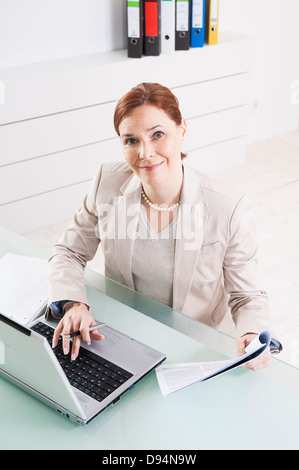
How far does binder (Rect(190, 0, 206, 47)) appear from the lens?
3.41 meters

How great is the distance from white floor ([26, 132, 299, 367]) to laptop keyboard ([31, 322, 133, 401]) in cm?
133

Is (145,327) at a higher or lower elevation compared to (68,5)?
lower

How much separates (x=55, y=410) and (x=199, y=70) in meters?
2.87

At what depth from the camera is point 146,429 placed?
1.12 m

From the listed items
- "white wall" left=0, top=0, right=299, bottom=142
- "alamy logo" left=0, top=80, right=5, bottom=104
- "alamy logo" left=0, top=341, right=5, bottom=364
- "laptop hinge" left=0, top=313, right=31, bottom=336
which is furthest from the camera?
"white wall" left=0, top=0, right=299, bottom=142

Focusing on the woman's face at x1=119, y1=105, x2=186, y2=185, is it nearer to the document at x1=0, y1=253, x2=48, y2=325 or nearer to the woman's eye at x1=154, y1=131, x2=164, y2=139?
the woman's eye at x1=154, y1=131, x2=164, y2=139

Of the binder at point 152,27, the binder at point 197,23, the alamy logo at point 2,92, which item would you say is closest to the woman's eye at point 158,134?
the alamy logo at point 2,92

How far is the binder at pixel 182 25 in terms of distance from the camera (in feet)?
11.1

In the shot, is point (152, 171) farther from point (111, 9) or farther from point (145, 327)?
point (111, 9)

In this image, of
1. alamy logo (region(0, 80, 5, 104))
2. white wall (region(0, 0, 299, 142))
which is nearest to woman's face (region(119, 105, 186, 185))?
alamy logo (region(0, 80, 5, 104))

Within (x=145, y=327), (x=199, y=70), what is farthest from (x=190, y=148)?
(x=145, y=327)

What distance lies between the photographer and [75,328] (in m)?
1.37

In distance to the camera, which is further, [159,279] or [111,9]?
[111,9]
